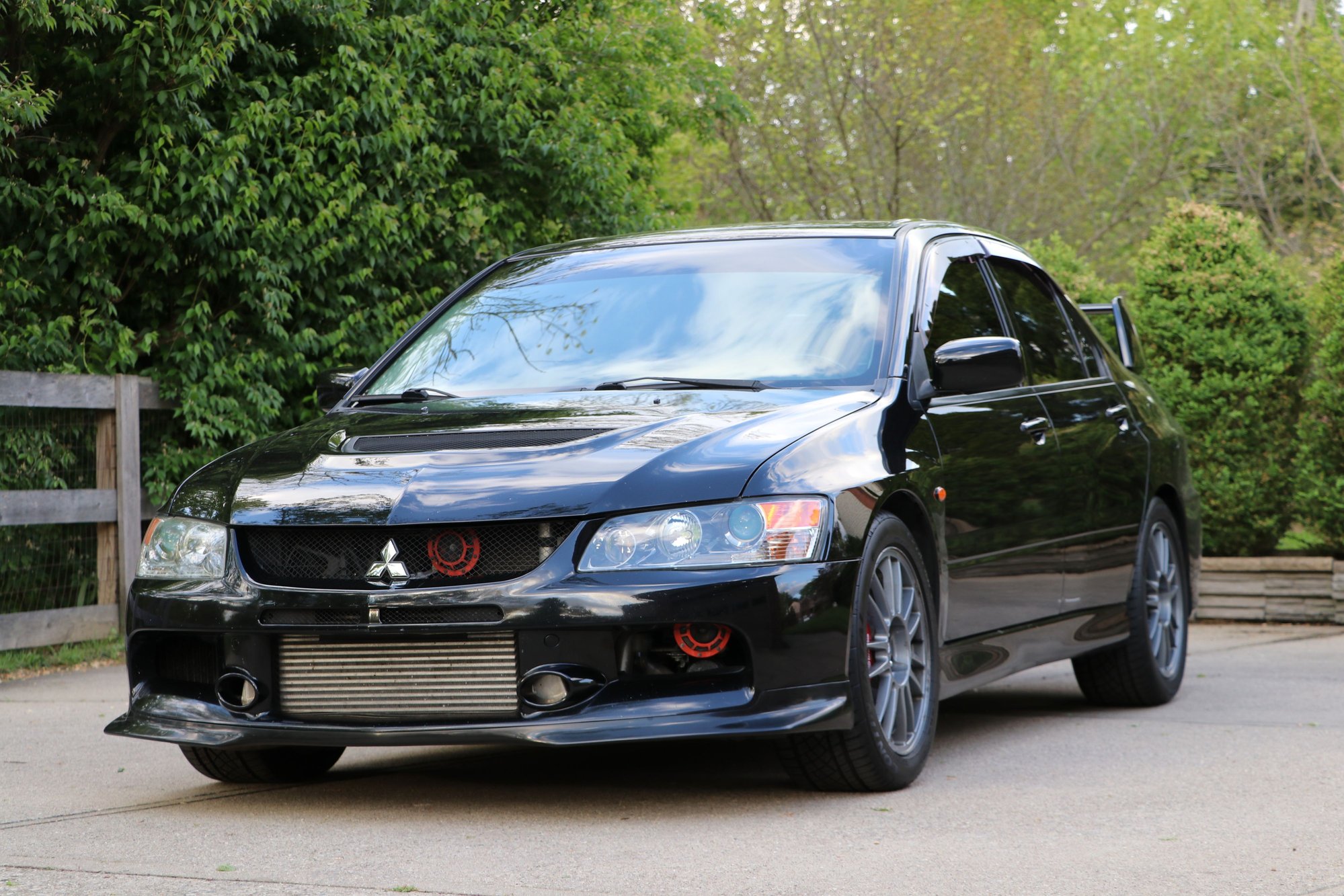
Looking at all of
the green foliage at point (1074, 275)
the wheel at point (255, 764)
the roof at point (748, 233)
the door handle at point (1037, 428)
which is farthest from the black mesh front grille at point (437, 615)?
the green foliage at point (1074, 275)

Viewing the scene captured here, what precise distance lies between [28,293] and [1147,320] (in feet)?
21.7

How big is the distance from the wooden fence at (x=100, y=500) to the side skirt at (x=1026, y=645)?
15.1 feet

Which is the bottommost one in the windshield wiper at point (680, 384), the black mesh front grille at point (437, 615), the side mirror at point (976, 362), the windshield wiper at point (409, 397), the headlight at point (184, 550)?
the black mesh front grille at point (437, 615)


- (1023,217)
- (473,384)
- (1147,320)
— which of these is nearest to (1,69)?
(473,384)

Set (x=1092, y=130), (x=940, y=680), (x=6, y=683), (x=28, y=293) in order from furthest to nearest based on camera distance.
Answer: (x=1092, y=130) → (x=28, y=293) → (x=6, y=683) → (x=940, y=680)

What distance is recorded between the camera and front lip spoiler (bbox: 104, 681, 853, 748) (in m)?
4.53

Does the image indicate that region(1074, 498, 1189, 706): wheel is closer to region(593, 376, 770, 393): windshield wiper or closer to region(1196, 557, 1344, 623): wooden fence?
region(593, 376, 770, 393): windshield wiper

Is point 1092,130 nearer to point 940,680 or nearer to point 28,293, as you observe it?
point 28,293

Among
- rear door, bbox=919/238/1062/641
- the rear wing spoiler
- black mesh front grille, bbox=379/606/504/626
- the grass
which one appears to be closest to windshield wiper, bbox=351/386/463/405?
black mesh front grille, bbox=379/606/504/626

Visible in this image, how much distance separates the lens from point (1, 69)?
880cm

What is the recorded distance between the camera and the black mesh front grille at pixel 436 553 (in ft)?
15.0

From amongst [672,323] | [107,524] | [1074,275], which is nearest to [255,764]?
[672,323]

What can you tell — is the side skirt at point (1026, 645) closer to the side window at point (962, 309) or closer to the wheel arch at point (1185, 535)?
the wheel arch at point (1185, 535)

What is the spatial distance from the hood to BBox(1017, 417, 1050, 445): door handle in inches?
41.9
